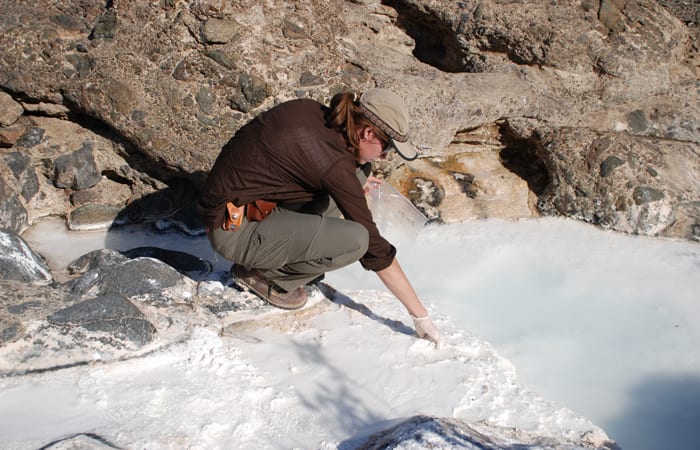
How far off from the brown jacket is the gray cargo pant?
0.26 feet

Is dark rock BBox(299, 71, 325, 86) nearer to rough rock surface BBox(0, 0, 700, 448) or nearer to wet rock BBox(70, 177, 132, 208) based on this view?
rough rock surface BBox(0, 0, 700, 448)

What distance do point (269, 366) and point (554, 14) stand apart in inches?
130

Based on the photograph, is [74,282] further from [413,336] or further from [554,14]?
[554,14]

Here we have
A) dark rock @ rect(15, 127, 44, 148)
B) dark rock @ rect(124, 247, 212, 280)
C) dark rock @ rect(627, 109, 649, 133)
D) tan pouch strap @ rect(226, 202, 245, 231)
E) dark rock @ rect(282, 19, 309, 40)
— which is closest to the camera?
tan pouch strap @ rect(226, 202, 245, 231)

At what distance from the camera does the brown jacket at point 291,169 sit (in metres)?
2.27

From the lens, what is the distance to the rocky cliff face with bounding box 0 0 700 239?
3396 mm

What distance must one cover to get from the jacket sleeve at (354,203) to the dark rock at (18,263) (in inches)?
53.4

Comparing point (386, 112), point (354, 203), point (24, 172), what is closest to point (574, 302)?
point (354, 203)

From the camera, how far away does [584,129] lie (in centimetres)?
400

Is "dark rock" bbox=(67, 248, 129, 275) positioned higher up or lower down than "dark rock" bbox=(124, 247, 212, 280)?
higher up

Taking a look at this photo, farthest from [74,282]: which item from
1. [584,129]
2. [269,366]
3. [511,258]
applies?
[584,129]

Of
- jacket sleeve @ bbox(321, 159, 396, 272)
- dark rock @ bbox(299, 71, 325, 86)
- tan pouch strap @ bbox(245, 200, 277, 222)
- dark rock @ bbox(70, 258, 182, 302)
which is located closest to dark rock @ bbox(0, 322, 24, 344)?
dark rock @ bbox(70, 258, 182, 302)

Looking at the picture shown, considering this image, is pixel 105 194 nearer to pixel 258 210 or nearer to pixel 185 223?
pixel 185 223

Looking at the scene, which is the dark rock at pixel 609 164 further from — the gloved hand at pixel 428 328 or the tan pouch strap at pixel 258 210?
the tan pouch strap at pixel 258 210
